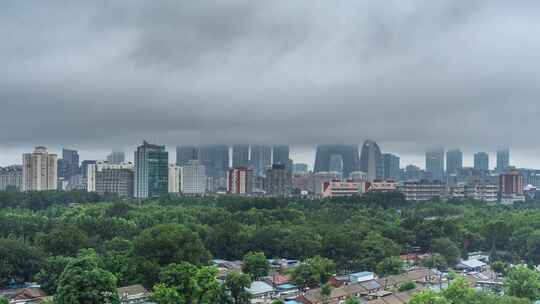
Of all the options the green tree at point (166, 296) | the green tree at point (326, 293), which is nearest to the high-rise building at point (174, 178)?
the green tree at point (326, 293)

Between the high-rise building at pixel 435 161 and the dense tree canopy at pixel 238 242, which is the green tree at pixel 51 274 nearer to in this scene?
the dense tree canopy at pixel 238 242

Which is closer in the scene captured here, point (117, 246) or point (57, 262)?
point (57, 262)

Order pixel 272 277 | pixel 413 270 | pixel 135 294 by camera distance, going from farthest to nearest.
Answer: pixel 413 270, pixel 272 277, pixel 135 294

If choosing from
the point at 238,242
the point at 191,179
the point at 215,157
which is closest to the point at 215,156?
the point at 215,157

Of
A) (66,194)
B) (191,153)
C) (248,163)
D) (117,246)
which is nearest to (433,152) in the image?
(248,163)

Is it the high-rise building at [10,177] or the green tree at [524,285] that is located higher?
the high-rise building at [10,177]

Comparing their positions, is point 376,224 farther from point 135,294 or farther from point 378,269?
point 135,294
